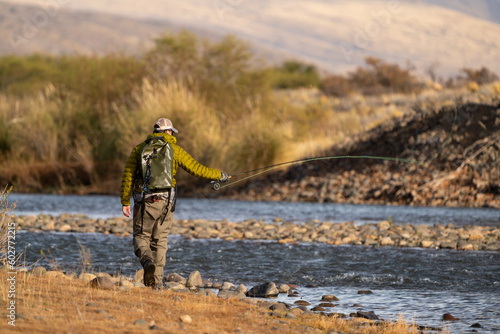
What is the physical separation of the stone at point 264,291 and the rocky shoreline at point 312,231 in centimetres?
436

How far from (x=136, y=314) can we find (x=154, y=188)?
6.13ft

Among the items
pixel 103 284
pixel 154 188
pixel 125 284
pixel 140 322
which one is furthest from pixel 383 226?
pixel 140 322

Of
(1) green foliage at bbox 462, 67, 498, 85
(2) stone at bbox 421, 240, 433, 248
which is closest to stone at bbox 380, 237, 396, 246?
(2) stone at bbox 421, 240, 433, 248

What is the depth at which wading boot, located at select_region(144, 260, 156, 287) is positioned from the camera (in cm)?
729

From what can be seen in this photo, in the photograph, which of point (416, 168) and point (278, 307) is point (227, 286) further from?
point (416, 168)

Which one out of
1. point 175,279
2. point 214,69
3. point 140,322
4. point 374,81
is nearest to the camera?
point 140,322

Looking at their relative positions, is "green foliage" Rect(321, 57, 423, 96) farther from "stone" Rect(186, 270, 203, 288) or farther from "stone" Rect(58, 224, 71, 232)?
"stone" Rect(186, 270, 203, 288)

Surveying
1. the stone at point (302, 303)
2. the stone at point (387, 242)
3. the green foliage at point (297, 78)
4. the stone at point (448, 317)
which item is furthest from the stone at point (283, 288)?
the green foliage at point (297, 78)

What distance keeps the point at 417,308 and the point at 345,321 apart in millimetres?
1229

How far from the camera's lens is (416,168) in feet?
68.1

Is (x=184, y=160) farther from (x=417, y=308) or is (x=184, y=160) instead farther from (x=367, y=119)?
(x=367, y=119)

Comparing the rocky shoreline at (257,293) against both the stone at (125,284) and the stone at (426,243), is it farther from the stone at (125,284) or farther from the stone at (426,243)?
the stone at (426,243)

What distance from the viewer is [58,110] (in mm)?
24672

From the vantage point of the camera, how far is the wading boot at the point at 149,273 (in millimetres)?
7293
